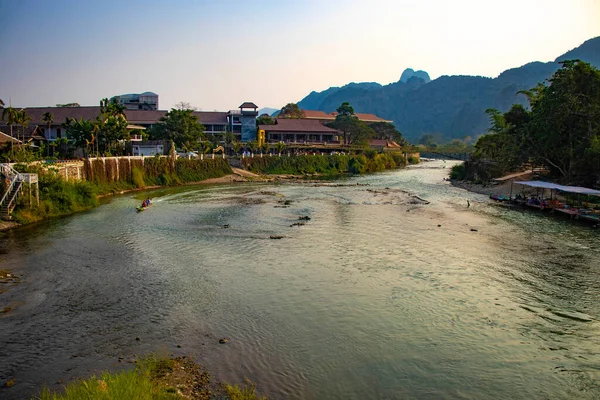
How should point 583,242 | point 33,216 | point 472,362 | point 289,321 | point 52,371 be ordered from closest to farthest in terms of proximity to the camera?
point 52,371 < point 472,362 < point 289,321 < point 583,242 < point 33,216

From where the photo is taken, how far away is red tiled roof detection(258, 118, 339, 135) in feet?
348

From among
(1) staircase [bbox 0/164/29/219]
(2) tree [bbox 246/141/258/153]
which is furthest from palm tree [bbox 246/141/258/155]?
(1) staircase [bbox 0/164/29/219]

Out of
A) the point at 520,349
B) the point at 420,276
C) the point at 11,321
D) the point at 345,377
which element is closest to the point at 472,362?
the point at 520,349

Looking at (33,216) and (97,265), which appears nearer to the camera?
(97,265)

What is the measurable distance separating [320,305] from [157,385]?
26.0 ft

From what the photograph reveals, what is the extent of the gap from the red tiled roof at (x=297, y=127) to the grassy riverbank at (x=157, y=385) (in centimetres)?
9427

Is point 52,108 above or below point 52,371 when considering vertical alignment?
above

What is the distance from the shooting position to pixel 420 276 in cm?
2230

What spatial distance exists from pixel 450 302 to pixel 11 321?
15846 mm

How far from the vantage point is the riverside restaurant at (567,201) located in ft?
120

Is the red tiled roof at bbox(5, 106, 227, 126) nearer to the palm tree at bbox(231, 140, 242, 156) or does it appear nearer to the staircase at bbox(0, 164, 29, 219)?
the palm tree at bbox(231, 140, 242, 156)

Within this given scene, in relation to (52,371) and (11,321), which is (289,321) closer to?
(52,371)

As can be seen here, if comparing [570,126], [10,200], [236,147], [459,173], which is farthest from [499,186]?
[10,200]

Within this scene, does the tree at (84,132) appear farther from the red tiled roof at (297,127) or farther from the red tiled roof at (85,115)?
the red tiled roof at (297,127)
